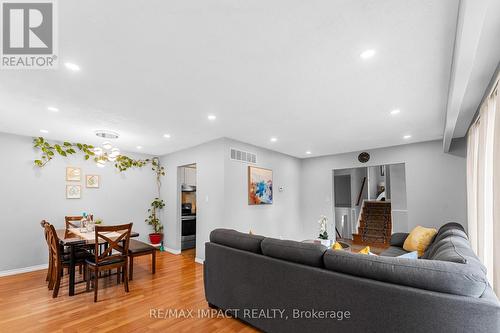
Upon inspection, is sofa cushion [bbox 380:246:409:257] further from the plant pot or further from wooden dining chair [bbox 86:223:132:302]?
the plant pot

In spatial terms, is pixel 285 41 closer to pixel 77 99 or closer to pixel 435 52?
pixel 435 52

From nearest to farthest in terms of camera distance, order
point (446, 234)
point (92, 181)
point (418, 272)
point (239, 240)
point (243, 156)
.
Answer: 1. point (418, 272)
2. point (239, 240)
3. point (446, 234)
4. point (243, 156)
5. point (92, 181)

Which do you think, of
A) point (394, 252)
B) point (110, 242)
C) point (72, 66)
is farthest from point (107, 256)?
point (394, 252)

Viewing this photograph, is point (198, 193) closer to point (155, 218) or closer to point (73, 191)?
point (155, 218)

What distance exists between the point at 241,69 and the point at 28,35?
1688 millimetres

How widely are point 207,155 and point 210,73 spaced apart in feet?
9.58

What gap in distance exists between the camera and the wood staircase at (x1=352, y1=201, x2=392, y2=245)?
7.09m

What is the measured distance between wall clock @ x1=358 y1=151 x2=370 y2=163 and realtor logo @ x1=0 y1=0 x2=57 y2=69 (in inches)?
243

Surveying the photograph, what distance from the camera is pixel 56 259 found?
3252 millimetres

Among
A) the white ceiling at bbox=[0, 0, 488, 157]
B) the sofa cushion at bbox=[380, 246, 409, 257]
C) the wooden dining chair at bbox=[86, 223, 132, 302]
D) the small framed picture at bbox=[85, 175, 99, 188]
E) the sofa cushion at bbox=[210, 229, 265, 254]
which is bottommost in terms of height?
the sofa cushion at bbox=[380, 246, 409, 257]

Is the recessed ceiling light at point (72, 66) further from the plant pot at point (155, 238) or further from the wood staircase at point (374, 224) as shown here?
the wood staircase at point (374, 224)

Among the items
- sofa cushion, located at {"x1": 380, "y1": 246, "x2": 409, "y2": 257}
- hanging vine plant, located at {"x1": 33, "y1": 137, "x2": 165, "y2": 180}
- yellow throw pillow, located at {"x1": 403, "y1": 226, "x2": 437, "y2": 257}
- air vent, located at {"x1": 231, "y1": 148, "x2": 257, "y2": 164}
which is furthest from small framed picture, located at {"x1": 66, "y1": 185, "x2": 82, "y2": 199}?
yellow throw pillow, located at {"x1": 403, "y1": 226, "x2": 437, "y2": 257}

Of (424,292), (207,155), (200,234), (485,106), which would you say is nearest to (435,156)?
(485,106)

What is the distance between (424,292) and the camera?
4.74 feet
